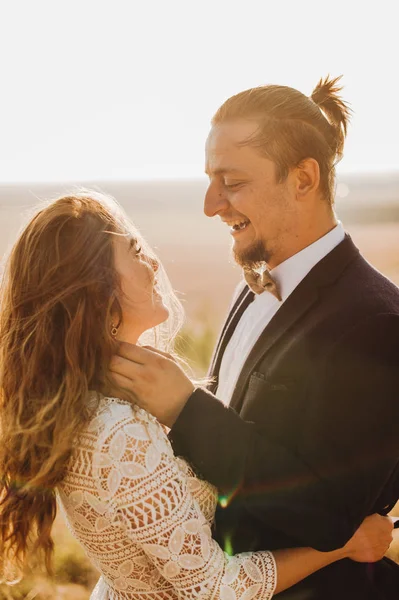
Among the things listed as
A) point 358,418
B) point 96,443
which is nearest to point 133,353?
point 96,443

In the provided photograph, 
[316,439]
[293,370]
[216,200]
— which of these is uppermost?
[216,200]

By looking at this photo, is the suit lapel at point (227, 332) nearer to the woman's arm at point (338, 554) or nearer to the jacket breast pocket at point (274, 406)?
the jacket breast pocket at point (274, 406)

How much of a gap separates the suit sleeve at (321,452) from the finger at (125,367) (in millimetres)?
207

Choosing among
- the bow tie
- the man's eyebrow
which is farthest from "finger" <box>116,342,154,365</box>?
the man's eyebrow

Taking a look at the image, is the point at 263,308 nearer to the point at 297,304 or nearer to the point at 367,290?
the point at 297,304

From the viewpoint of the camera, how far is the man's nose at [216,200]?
2887 millimetres

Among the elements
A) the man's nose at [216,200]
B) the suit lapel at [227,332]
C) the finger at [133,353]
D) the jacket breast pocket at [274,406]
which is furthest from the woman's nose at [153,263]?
the suit lapel at [227,332]

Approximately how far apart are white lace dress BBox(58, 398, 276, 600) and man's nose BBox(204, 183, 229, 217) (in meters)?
1.07

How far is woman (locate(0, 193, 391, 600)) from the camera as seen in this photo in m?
2.02

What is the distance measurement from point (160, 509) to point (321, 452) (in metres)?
0.57

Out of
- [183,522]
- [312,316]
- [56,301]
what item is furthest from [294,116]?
[183,522]

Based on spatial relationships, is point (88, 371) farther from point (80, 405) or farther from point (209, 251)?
point (209, 251)

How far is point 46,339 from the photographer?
2184 mm

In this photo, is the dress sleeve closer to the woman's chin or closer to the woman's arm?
the woman's arm
